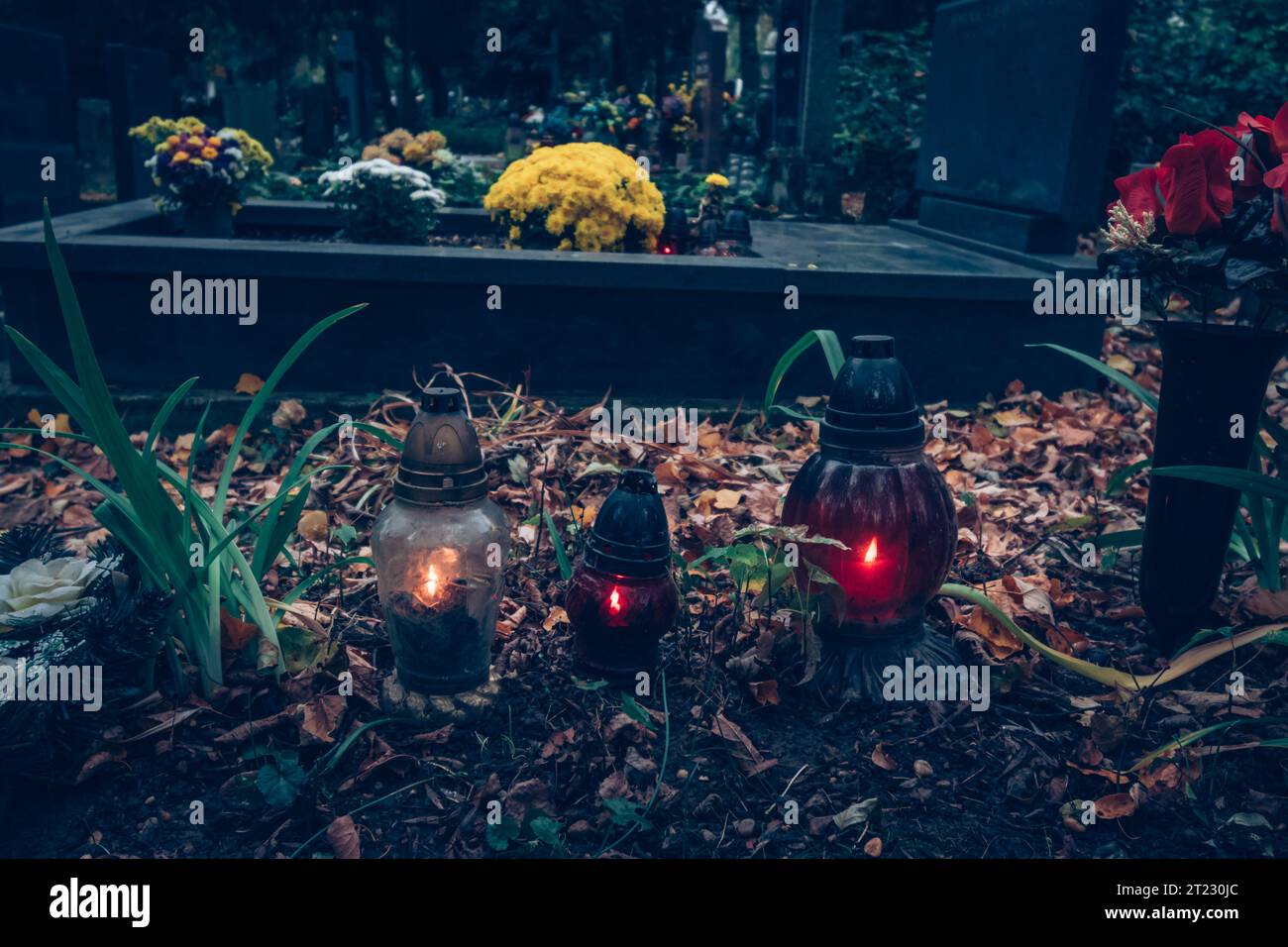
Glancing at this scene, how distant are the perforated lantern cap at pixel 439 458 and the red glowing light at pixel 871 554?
1.01 meters

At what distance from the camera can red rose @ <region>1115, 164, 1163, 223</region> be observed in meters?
2.84

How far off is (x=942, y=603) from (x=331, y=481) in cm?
241

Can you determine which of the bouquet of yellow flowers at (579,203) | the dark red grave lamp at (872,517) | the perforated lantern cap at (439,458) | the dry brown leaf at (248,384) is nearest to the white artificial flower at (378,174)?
the bouquet of yellow flowers at (579,203)

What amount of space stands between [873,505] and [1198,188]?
1162mm

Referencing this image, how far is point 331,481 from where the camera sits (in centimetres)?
422

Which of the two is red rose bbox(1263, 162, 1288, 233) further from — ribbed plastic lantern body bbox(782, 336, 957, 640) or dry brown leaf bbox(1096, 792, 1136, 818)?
dry brown leaf bbox(1096, 792, 1136, 818)

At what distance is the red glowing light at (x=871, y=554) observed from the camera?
269 cm

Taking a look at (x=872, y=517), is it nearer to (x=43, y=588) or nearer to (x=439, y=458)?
(x=439, y=458)

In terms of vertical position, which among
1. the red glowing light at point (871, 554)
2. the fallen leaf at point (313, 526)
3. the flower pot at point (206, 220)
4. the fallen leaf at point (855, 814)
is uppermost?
the flower pot at point (206, 220)

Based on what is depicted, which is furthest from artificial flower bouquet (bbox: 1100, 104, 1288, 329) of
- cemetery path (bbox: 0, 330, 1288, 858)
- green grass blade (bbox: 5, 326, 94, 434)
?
green grass blade (bbox: 5, 326, 94, 434)

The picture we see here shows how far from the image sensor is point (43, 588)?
261 cm

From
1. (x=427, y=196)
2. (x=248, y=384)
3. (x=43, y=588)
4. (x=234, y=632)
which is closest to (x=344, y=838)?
(x=234, y=632)

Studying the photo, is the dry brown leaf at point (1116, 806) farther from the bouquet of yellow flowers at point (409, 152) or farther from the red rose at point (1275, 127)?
the bouquet of yellow flowers at point (409, 152)

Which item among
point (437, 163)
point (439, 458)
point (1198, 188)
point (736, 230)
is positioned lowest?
point (439, 458)
